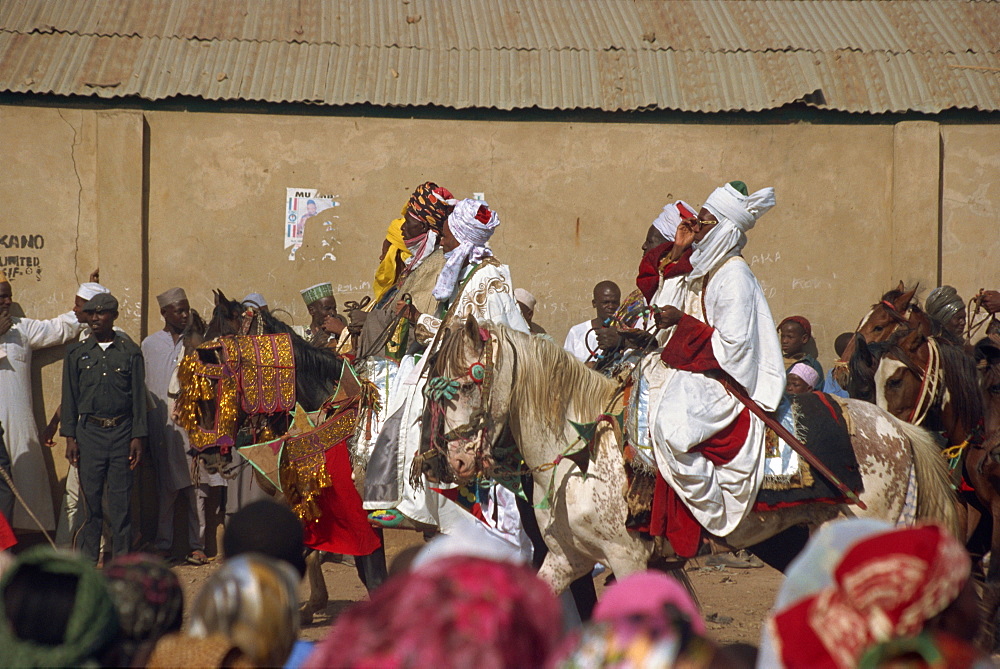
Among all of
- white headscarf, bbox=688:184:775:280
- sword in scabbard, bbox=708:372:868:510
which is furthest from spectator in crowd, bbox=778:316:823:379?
sword in scabbard, bbox=708:372:868:510

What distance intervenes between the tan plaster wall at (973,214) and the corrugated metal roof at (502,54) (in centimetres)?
56

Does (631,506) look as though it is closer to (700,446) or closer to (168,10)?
(700,446)

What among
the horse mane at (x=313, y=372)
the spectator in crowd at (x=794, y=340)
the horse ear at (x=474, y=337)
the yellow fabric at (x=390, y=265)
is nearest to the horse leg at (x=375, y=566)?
the horse mane at (x=313, y=372)

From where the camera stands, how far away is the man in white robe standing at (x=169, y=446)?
9.49m

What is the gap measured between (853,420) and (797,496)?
0.55 meters

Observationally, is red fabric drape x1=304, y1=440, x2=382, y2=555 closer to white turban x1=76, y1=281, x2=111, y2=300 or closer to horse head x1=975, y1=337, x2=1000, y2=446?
white turban x1=76, y1=281, x2=111, y2=300

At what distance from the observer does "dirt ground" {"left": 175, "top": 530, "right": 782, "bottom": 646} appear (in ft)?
23.8

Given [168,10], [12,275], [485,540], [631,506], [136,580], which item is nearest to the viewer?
[136,580]

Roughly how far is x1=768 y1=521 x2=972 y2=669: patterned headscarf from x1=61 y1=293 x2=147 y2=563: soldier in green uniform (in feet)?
25.9

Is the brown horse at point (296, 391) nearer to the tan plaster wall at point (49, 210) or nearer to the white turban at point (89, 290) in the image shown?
the white turban at point (89, 290)

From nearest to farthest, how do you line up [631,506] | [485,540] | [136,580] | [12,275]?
[136,580]
[485,540]
[631,506]
[12,275]

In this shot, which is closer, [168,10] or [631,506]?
[631,506]

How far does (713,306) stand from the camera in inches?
204

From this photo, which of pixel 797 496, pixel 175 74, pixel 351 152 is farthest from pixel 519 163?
pixel 797 496
